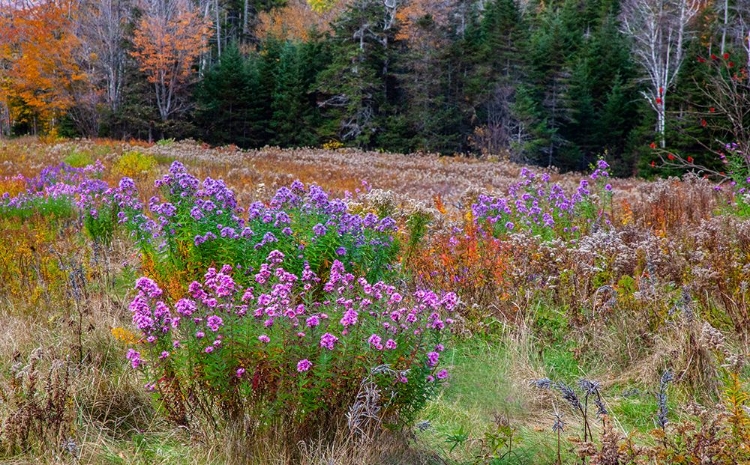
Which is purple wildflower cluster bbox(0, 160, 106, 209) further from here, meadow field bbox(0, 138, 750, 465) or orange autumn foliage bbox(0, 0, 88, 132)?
orange autumn foliage bbox(0, 0, 88, 132)

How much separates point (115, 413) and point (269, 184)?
9.03m

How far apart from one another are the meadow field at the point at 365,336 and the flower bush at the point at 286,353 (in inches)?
0.4

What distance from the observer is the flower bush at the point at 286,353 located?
7.86ft

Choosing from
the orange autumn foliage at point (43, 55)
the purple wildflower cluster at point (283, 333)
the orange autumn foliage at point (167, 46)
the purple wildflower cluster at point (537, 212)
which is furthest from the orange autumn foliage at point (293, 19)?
the purple wildflower cluster at point (283, 333)

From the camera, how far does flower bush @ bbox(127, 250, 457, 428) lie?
2.39 meters

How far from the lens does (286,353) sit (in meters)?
2.39

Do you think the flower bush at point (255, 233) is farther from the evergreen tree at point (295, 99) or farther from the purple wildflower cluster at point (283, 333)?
the evergreen tree at point (295, 99)

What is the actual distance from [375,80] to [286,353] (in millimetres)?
29948

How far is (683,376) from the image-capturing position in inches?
129

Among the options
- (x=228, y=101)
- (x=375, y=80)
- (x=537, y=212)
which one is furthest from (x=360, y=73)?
(x=537, y=212)

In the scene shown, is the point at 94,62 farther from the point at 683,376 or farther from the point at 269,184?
the point at 683,376

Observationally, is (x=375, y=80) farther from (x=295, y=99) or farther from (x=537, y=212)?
(x=537, y=212)

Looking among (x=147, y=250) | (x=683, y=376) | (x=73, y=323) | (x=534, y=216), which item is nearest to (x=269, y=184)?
(x=534, y=216)

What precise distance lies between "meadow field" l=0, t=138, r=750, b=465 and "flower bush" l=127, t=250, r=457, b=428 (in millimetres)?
11
